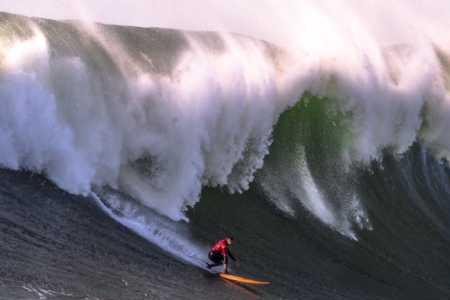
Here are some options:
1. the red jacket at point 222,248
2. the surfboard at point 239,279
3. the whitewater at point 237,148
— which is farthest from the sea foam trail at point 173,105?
the surfboard at point 239,279

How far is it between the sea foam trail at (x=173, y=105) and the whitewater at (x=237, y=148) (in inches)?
1.3

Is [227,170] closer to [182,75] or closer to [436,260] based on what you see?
[182,75]

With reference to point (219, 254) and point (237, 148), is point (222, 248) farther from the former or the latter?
point (237, 148)

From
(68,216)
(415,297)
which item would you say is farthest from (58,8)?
(415,297)

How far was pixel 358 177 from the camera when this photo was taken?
22.6 meters

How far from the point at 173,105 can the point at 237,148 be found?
1546mm

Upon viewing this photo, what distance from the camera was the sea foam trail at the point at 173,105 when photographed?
666 inches

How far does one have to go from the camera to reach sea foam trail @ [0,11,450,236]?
16922mm

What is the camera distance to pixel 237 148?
65.0 feet

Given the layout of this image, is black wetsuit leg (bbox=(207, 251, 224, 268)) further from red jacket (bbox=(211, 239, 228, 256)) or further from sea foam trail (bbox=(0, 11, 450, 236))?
sea foam trail (bbox=(0, 11, 450, 236))

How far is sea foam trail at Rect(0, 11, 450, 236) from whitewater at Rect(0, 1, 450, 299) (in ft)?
0.11

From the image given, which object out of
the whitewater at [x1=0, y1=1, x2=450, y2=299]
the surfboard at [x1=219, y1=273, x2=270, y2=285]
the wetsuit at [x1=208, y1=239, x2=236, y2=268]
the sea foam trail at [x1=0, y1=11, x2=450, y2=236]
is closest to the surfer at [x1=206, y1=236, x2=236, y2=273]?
the wetsuit at [x1=208, y1=239, x2=236, y2=268]

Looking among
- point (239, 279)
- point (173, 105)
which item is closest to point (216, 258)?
point (239, 279)

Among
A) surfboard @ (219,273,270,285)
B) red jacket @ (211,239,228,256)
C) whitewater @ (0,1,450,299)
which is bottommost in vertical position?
surfboard @ (219,273,270,285)
